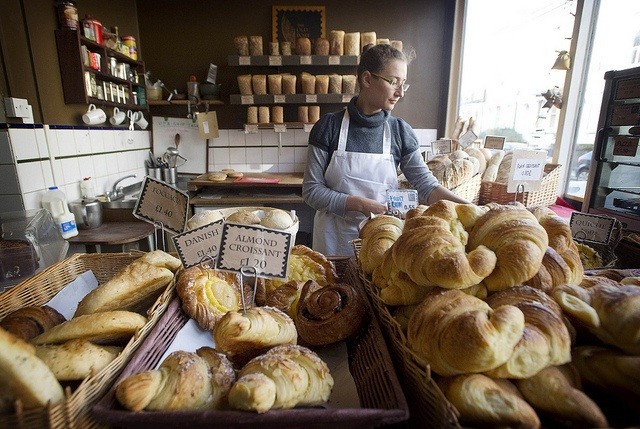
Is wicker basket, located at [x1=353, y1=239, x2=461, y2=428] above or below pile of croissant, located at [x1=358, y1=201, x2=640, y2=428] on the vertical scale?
below

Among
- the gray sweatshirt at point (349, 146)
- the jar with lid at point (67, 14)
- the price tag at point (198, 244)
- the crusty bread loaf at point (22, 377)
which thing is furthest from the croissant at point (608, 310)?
the jar with lid at point (67, 14)

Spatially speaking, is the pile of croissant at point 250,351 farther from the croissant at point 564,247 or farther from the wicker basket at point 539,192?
the wicker basket at point 539,192

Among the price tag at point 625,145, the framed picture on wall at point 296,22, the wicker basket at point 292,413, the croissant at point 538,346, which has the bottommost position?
the wicker basket at point 292,413

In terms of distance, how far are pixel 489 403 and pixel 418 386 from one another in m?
0.14

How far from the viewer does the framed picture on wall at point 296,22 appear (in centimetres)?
443

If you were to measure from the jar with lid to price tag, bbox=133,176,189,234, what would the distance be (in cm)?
258

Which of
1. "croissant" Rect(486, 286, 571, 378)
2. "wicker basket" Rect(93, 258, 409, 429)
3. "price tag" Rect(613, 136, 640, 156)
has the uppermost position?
"price tag" Rect(613, 136, 640, 156)

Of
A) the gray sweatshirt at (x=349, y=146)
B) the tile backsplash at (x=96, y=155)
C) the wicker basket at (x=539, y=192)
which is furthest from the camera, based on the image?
the wicker basket at (x=539, y=192)

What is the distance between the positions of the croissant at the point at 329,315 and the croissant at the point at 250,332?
7cm

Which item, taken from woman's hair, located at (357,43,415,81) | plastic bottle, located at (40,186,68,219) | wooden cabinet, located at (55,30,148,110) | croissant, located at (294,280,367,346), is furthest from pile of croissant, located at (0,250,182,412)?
wooden cabinet, located at (55,30,148,110)

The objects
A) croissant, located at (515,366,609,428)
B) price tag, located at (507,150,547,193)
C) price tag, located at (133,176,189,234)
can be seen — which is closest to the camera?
croissant, located at (515,366,609,428)

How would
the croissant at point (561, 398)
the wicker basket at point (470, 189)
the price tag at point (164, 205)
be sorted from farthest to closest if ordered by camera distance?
the wicker basket at point (470, 189)
the price tag at point (164, 205)
the croissant at point (561, 398)

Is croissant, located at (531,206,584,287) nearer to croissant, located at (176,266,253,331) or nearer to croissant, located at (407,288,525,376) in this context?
croissant, located at (407,288,525,376)

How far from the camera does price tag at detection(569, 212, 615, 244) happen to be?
1419 millimetres
